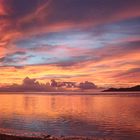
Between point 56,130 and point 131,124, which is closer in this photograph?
point 56,130

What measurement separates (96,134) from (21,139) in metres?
15.3

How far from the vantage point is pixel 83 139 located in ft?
124

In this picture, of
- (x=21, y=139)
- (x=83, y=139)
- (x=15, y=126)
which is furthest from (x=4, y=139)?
(x=15, y=126)

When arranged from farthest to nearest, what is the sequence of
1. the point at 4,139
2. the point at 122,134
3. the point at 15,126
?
the point at 15,126 < the point at 122,134 < the point at 4,139

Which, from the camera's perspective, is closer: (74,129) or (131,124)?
(74,129)

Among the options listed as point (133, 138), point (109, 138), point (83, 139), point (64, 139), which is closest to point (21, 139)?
point (64, 139)

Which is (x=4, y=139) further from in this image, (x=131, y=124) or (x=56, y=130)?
(x=131, y=124)

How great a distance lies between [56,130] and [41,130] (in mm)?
2424

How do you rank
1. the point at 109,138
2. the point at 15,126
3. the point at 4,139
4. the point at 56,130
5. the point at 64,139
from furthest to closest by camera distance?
1. the point at 15,126
2. the point at 56,130
3. the point at 109,138
4. the point at 64,139
5. the point at 4,139

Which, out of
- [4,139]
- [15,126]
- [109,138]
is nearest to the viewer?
[4,139]

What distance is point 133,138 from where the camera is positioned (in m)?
40.4

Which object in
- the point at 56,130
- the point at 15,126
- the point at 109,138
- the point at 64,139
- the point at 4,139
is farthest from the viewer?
the point at 15,126

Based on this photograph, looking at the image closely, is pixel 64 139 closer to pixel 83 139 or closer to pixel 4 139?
pixel 83 139

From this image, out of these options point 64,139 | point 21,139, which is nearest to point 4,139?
point 21,139
